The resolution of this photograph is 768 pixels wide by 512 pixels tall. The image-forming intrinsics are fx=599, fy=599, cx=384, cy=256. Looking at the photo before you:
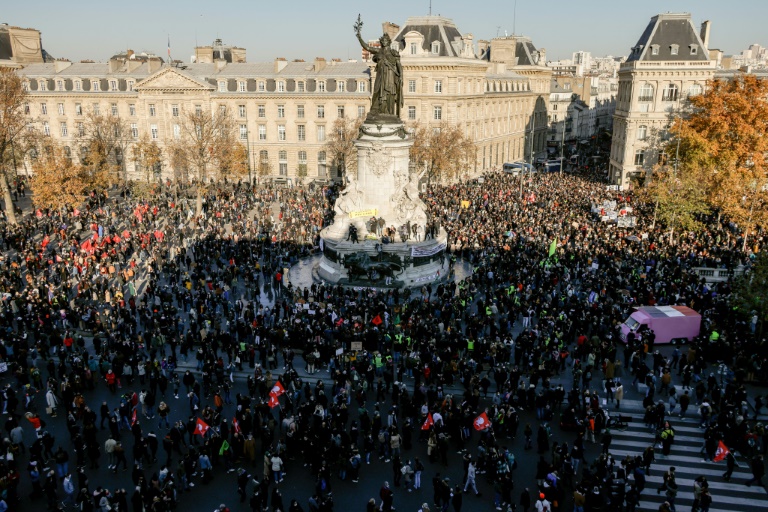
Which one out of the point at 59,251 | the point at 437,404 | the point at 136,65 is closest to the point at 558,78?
the point at 136,65

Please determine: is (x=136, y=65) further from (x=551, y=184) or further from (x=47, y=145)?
(x=551, y=184)

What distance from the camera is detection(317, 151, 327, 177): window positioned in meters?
71.1

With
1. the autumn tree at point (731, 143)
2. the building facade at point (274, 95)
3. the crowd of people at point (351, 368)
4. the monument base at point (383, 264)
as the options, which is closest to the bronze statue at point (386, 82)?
the monument base at point (383, 264)

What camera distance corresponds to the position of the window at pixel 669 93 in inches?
2400

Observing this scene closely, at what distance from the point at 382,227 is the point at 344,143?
29701mm

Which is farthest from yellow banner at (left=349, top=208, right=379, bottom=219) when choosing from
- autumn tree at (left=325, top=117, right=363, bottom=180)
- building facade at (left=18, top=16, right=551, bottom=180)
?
building facade at (left=18, top=16, right=551, bottom=180)

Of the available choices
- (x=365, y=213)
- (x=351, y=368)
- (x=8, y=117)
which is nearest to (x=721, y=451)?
(x=351, y=368)

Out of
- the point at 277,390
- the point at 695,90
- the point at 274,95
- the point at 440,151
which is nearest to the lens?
the point at 277,390

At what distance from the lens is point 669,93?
6125 centimetres

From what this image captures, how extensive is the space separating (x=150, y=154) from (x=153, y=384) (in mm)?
48869

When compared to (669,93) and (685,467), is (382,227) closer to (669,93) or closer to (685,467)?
(685,467)

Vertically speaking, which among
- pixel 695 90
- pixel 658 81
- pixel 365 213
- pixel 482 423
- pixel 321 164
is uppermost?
pixel 658 81

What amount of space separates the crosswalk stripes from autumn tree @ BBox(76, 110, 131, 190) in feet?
158

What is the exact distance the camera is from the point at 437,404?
1978cm
